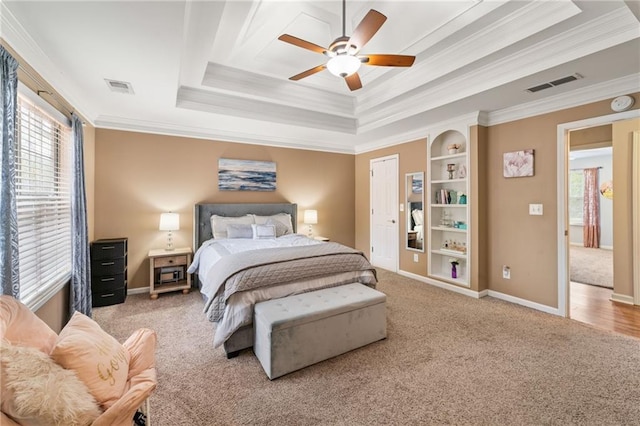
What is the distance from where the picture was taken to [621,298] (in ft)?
11.8

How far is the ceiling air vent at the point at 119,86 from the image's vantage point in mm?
2834

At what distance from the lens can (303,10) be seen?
242 centimetres

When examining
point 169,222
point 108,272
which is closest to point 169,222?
point 169,222

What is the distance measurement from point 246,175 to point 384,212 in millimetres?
2707

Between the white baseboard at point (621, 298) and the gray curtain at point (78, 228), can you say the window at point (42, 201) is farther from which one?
the white baseboard at point (621, 298)

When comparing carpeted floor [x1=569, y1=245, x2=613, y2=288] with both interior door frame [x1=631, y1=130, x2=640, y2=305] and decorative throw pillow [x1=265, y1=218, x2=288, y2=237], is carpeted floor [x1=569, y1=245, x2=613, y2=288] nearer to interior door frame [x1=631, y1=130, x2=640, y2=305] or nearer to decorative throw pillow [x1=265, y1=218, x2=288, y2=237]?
interior door frame [x1=631, y1=130, x2=640, y2=305]

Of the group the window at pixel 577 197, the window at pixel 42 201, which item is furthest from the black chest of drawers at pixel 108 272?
the window at pixel 577 197

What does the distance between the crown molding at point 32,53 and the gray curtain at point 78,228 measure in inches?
11.8

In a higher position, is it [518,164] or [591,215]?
[518,164]

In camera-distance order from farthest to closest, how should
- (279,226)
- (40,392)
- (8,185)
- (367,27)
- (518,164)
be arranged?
(279,226) → (518,164) → (367,27) → (8,185) → (40,392)

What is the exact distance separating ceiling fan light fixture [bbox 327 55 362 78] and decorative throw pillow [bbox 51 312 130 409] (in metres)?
2.28

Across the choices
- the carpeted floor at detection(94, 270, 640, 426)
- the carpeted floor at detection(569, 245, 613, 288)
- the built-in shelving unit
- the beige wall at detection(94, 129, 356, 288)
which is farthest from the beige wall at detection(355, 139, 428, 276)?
the carpeted floor at detection(569, 245, 613, 288)

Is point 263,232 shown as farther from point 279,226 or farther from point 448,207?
point 448,207

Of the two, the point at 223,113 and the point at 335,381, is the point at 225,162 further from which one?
the point at 335,381
